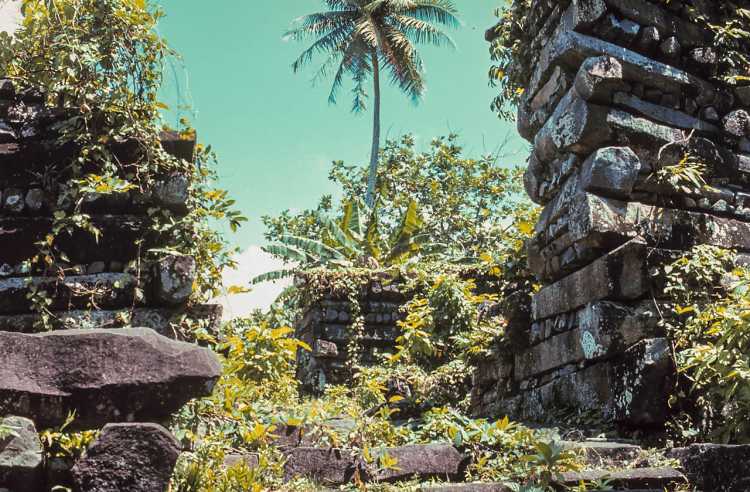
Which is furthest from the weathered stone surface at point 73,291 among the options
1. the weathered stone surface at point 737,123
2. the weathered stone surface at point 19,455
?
the weathered stone surface at point 737,123

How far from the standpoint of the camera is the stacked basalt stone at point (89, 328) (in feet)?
6.51

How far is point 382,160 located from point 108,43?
18964 millimetres

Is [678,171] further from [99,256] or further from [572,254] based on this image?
[99,256]

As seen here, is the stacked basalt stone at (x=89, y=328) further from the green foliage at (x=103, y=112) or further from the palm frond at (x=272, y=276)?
the palm frond at (x=272, y=276)

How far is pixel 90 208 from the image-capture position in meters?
3.35

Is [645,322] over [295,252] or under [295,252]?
under

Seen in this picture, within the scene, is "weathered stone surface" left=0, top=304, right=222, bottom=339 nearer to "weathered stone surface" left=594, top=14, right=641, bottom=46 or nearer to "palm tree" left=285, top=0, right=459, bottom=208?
"weathered stone surface" left=594, top=14, right=641, bottom=46

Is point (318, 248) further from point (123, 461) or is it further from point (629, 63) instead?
point (123, 461)

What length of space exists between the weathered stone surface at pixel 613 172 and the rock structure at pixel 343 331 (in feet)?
18.4

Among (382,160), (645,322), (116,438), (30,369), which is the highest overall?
(382,160)

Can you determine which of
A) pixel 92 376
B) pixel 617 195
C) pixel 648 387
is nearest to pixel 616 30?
pixel 617 195

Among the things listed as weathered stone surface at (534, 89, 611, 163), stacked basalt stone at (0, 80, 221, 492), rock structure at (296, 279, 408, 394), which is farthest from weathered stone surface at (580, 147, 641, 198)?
rock structure at (296, 279, 408, 394)

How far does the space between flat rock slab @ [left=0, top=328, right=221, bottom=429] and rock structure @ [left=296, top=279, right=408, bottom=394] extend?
7.32m

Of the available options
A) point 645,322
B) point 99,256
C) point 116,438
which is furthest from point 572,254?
point 116,438
